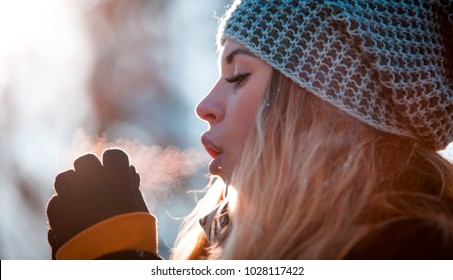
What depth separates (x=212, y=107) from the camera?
1.59 m

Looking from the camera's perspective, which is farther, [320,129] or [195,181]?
[195,181]

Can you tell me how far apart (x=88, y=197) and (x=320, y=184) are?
77 cm

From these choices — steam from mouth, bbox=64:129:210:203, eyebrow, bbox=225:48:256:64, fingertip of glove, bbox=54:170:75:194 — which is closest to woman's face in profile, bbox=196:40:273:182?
eyebrow, bbox=225:48:256:64

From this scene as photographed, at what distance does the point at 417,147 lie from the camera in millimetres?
1608

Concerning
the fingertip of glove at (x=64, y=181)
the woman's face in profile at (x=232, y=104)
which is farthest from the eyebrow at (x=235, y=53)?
the fingertip of glove at (x=64, y=181)

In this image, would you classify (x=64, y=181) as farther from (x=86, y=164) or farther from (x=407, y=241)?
(x=407, y=241)

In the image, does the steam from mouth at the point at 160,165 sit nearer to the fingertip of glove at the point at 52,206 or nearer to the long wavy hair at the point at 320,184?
the fingertip of glove at the point at 52,206

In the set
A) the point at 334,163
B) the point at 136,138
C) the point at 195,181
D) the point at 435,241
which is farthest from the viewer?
the point at 136,138

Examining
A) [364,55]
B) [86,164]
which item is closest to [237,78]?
[364,55]

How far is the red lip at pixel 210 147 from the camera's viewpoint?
1.61 metres

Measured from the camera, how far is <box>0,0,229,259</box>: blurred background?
2920 mm
